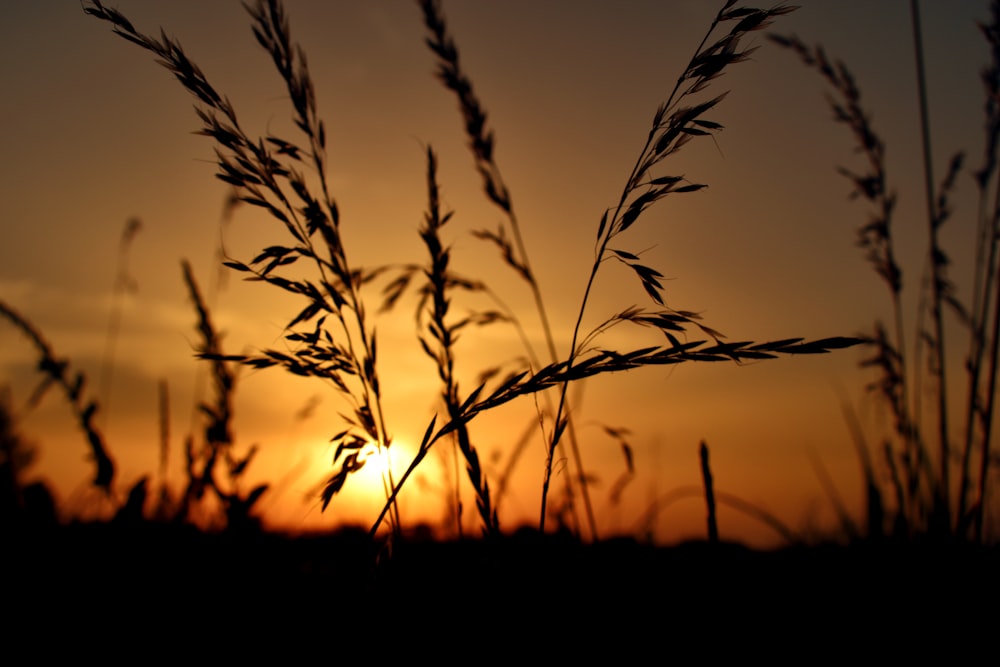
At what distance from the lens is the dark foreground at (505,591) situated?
1708mm

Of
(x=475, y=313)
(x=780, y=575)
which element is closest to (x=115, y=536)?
(x=475, y=313)

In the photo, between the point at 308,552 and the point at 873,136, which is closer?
the point at 308,552

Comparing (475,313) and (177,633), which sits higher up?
(475,313)

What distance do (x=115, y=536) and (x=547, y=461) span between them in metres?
1.60

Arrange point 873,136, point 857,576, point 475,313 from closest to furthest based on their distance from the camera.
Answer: point 857,576 < point 475,313 < point 873,136

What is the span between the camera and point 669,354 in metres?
1.41

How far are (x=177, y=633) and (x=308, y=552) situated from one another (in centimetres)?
127

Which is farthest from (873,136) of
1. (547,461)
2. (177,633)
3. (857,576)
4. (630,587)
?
(177,633)

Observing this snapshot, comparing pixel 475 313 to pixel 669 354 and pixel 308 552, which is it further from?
pixel 308 552

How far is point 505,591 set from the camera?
175cm

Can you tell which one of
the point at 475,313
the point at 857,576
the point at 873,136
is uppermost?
the point at 873,136

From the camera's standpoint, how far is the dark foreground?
1.71 metres

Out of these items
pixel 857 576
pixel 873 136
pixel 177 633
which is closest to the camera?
pixel 177 633

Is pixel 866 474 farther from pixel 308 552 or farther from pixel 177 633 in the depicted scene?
pixel 177 633
